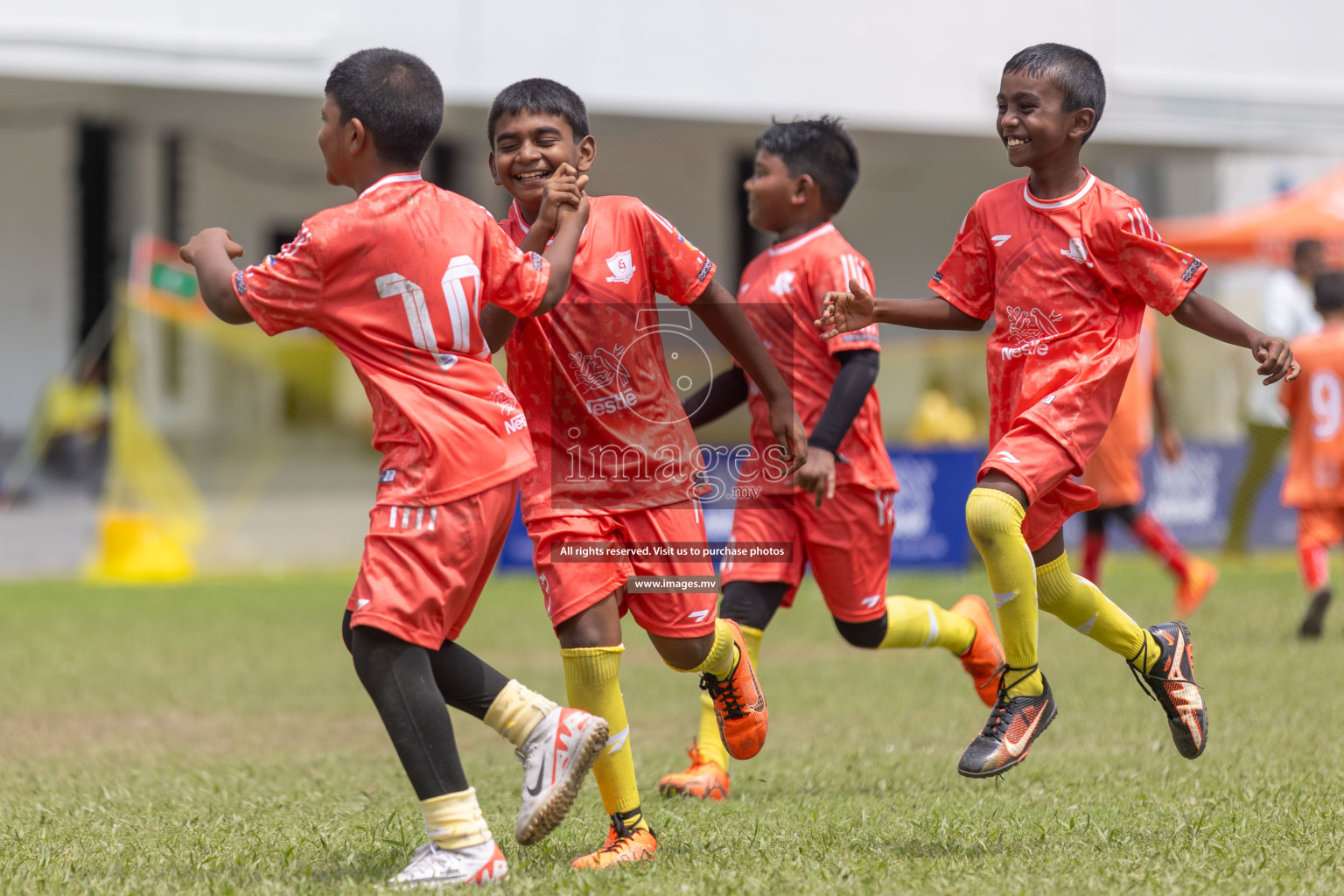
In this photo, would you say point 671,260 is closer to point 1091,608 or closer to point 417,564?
point 417,564

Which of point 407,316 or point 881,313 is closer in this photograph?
point 407,316

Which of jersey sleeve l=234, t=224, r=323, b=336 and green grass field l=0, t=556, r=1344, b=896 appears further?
green grass field l=0, t=556, r=1344, b=896

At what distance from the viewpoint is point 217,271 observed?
11.1 ft

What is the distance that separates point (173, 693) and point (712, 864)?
443cm

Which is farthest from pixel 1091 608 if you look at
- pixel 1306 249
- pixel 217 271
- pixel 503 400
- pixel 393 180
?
pixel 1306 249

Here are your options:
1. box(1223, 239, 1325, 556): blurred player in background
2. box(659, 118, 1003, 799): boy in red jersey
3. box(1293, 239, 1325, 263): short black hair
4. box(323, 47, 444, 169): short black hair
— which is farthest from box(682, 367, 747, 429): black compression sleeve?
box(1293, 239, 1325, 263): short black hair

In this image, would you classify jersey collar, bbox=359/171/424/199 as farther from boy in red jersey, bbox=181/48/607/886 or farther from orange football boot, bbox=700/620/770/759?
orange football boot, bbox=700/620/770/759

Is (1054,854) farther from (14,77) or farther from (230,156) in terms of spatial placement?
(230,156)

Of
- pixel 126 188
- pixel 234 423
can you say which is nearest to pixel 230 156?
pixel 126 188

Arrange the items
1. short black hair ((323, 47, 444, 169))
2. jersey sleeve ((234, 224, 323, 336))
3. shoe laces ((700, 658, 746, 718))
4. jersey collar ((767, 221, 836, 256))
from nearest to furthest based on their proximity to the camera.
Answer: jersey sleeve ((234, 224, 323, 336)) → short black hair ((323, 47, 444, 169)) → shoe laces ((700, 658, 746, 718)) → jersey collar ((767, 221, 836, 256))

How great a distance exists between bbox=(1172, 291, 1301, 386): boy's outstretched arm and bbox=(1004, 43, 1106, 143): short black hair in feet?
1.78

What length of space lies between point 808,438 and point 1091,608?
1118 millimetres

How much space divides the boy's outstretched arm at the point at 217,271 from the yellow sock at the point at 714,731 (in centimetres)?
228

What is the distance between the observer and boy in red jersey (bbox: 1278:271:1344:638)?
858cm
